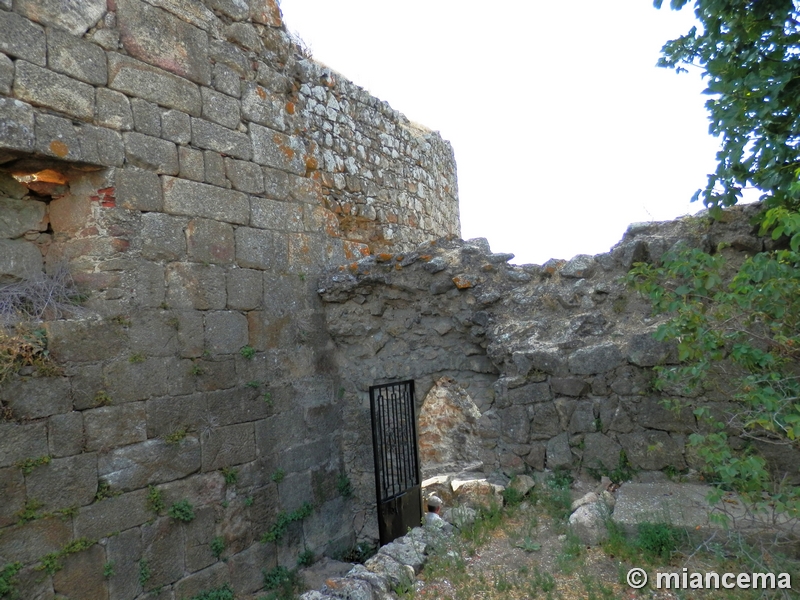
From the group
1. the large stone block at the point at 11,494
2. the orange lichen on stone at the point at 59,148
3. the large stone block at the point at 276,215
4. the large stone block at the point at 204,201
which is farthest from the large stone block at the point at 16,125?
the large stone block at the point at 11,494

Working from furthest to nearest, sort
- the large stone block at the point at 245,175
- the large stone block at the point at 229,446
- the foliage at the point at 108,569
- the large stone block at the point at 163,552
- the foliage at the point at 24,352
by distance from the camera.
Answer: the large stone block at the point at 245,175, the large stone block at the point at 229,446, the large stone block at the point at 163,552, the foliage at the point at 108,569, the foliage at the point at 24,352

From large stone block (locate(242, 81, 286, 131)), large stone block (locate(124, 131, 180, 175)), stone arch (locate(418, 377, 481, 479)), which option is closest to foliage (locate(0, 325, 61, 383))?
large stone block (locate(124, 131, 180, 175))

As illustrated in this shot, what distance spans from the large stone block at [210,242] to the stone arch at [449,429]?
13.8 feet

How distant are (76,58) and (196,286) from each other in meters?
Result: 1.70

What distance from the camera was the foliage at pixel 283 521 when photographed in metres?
4.99

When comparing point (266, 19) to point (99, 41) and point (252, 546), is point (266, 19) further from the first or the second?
point (252, 546)

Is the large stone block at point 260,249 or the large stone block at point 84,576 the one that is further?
the large stone block at point 260,249

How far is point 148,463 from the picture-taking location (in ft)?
13.8

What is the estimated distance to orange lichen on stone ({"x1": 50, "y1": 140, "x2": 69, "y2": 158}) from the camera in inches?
153

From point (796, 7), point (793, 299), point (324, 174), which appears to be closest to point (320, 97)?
point (324, 174)

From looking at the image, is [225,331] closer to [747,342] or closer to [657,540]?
[657,540]

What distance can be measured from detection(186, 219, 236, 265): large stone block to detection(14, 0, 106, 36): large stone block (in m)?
1.46

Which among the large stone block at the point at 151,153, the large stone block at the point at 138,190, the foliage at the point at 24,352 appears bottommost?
the foliage at the point at 24,352

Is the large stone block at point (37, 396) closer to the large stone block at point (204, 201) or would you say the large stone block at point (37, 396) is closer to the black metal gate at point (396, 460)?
the large stone block at point (204, 201)
